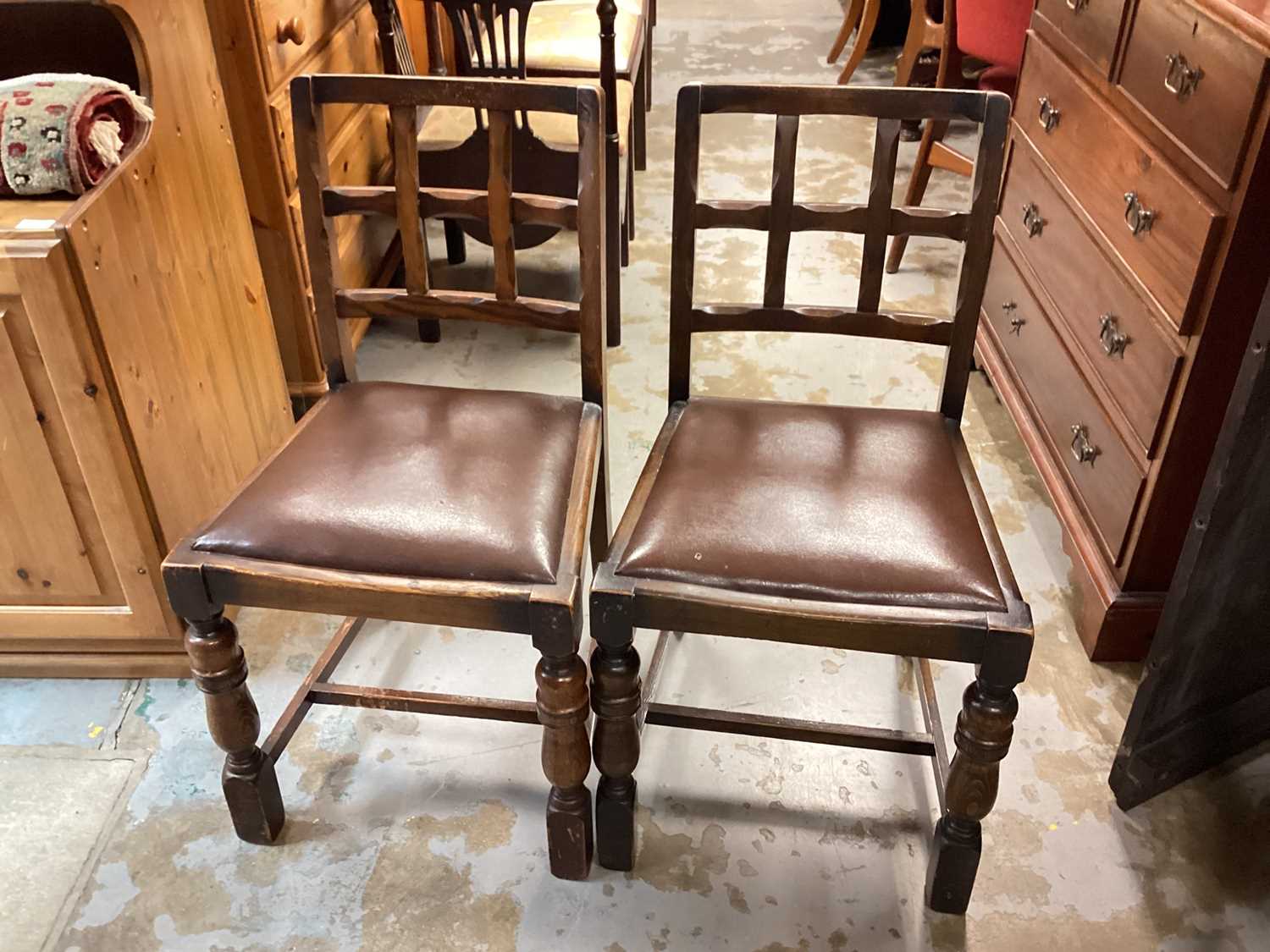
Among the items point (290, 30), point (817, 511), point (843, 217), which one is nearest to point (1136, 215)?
point (843, 217)

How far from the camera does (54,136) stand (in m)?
1.43

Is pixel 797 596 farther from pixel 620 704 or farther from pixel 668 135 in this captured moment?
pixel 668 135

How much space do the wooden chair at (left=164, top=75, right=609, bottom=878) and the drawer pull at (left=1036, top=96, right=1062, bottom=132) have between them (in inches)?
41.6

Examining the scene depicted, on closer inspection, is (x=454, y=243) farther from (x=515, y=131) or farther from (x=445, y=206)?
(x=445, y=206)

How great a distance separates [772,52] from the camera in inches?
190

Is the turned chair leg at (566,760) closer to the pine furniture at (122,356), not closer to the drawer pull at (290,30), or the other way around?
the pine furniture at (122,356)

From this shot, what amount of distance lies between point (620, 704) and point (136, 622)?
2.89ft

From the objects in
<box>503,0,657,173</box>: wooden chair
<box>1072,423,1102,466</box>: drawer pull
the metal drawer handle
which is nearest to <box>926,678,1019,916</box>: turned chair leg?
<box>1072,423,1102,466</box>: drawer pull

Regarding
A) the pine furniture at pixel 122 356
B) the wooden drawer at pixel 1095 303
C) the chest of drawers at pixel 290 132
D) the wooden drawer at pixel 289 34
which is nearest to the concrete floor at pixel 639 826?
the pine furniture at pixel 122 356

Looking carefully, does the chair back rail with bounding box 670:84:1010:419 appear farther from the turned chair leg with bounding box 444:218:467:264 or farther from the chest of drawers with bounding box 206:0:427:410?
the turned chair leg with bounding box 444:218:467:264

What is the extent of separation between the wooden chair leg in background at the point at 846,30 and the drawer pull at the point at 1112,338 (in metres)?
3.35

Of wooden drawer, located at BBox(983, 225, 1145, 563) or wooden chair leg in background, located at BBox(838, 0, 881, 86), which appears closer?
wooden drawer, located at BBox(983, 225, 1145, 563)

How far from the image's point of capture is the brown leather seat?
1153mm

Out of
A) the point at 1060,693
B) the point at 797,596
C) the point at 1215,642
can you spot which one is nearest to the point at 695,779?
the point at 797,596
